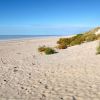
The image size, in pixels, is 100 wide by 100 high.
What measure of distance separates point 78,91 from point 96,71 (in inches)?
120

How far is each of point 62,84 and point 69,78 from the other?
94cm

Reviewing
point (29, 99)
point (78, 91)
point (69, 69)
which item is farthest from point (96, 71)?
point (29, 99)

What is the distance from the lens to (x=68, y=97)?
6617 mm

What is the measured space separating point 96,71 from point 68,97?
144 inches

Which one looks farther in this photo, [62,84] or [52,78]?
[52,78]

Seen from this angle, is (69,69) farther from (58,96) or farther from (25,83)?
(58,96)

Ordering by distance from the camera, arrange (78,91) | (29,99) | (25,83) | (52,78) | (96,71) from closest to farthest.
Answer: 1. (29,99)
2. (78,91)
3. (25,83)
4. (52,78)
5. (96,71)

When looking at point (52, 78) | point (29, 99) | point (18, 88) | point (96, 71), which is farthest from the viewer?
point (96, 71)

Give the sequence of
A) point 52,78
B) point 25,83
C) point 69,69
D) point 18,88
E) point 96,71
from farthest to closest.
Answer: point 69,69
point 96,71
point 52,78
point 25,83
point 18,88

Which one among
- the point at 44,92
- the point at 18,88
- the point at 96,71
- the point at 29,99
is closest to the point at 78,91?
the point at 44,92

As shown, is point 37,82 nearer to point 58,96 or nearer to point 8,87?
point 8,87

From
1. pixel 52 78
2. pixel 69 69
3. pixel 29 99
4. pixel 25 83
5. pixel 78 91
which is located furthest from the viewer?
pixel 69 69

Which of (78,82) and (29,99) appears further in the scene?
(78,82)

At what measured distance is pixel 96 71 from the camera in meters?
9.89
